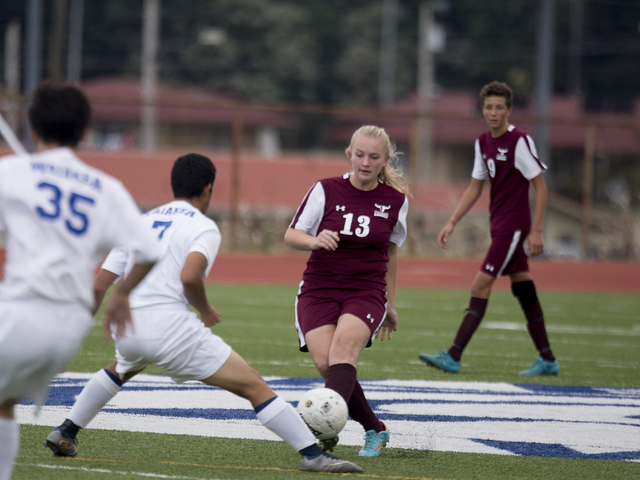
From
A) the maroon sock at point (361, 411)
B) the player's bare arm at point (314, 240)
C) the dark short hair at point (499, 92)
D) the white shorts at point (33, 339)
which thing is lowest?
the maroon sock at point (361, 411)

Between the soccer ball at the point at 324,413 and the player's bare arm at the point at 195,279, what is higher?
the player's bare arm at the point at 195,279

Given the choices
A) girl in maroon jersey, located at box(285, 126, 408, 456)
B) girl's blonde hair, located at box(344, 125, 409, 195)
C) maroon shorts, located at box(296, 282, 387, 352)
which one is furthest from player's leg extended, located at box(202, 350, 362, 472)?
girl's blonde hair, located at box(344, 125, 409, 195)

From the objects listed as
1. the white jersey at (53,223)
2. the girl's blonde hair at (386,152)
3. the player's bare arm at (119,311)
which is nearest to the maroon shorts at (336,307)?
the girl's blonde hair at (386,152)

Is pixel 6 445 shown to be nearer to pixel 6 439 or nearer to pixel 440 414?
pixel 6 439

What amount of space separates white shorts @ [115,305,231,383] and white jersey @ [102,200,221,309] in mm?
55

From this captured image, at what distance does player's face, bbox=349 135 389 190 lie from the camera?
15.0 ft

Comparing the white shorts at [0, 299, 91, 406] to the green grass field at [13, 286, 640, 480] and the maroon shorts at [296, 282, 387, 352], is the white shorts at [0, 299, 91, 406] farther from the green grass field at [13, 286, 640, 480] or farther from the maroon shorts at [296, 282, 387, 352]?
the maroon shorts at [296, 282, 387, 352]

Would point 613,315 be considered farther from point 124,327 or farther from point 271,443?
point 124,327

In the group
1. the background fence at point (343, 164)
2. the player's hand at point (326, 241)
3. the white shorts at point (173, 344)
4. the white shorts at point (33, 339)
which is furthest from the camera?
the background fence at point (343, 164)

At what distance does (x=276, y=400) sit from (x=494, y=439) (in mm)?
1624

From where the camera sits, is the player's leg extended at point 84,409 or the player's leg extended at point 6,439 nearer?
the player's leg extended at point 6,439

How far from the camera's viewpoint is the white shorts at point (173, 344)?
372 centimetres

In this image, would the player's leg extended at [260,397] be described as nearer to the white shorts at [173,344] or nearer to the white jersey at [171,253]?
the white shorts at [173,344]

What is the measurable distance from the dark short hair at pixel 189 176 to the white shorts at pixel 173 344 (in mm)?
573
